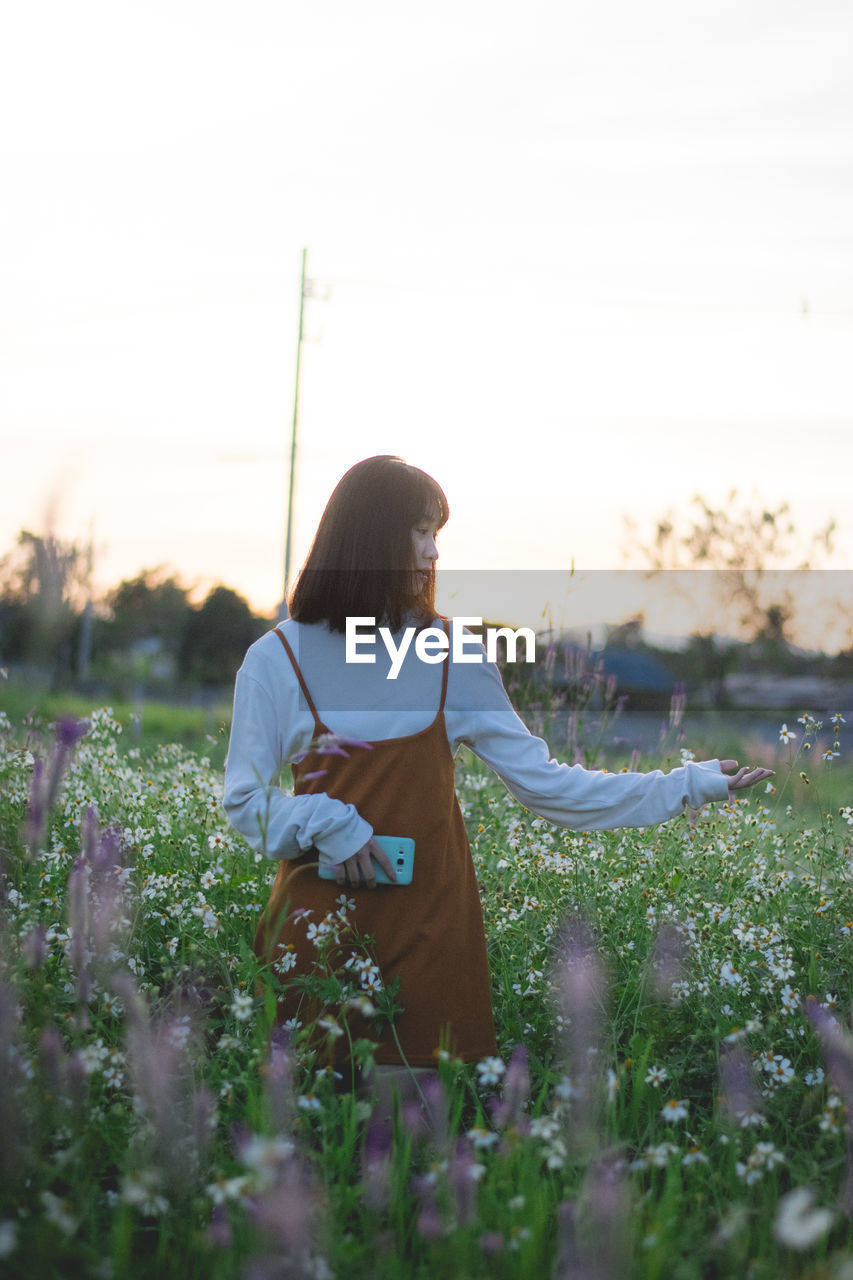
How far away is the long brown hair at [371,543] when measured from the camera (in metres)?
2.50

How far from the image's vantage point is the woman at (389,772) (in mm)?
2408

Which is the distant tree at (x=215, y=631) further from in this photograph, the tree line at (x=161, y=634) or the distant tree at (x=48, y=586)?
the distant tree at (x=48, y=586)

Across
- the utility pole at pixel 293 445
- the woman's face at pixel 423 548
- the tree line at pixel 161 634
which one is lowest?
the tree line at pixel 161 634

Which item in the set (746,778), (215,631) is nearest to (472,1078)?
(746,778)

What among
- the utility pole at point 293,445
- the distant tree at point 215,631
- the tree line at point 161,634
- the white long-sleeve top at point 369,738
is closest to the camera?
the white long-sleeve top at point 369,738

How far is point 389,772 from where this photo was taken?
246 centimetres

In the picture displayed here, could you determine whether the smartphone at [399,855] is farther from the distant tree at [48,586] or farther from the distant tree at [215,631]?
the distant tree at [215,631]

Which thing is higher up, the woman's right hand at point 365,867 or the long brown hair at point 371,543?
the long brown hair at point 371,543

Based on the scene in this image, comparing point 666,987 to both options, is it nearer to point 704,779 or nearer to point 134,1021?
point 704,779

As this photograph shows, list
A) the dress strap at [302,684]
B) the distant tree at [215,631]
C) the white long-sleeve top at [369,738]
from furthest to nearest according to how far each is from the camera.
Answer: the distant tree at [215,631]
the dress strap at [302,684]
the white long-sleeve top at [369,738]

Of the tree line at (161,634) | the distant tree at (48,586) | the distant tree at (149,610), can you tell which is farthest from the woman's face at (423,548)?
the distant tree at (149,610)

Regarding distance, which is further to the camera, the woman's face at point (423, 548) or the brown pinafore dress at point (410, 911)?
the woman's face at point (423, 548)

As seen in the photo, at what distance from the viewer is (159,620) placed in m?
37.8

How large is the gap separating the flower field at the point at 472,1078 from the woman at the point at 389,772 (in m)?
0.10
